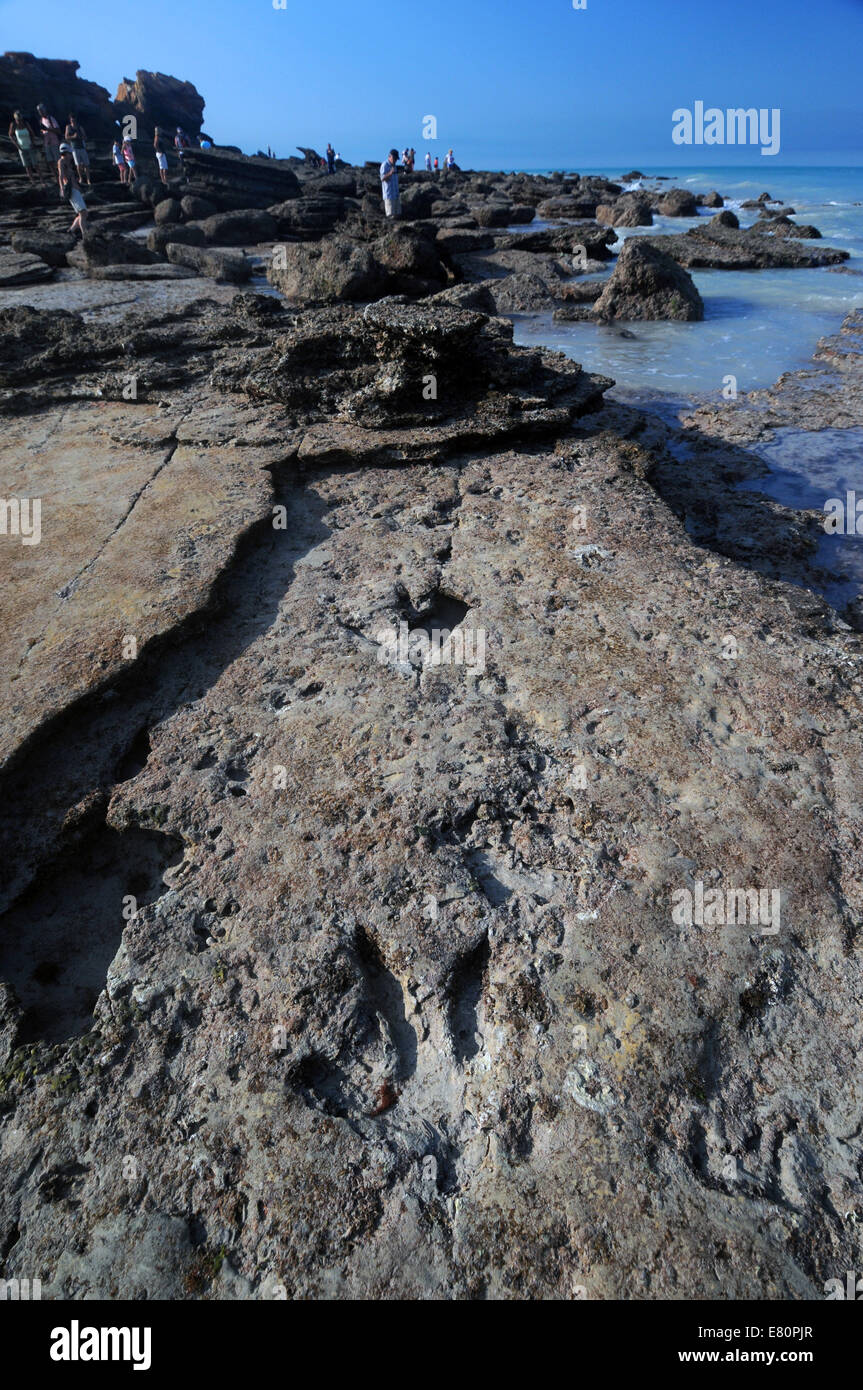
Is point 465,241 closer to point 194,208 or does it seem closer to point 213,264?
point 213,264

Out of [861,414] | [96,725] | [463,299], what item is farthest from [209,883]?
[463,299]

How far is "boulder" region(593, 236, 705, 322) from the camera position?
38.3 ft

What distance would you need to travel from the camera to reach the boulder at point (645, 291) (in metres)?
11.7

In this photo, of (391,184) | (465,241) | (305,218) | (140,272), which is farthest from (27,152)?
(140,272)

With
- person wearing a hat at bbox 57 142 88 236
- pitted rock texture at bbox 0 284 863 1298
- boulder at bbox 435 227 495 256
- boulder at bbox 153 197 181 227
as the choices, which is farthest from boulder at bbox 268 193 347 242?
pitted rock texture at bbox 0 284 863 1298

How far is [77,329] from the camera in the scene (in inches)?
263

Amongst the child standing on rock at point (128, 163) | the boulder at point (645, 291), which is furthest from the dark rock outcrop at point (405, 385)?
the child standing on rock at point (128, 163)

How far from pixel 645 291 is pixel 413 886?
12338mm

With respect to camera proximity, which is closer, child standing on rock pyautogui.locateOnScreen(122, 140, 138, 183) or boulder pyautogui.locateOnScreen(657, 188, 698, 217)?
child standing on rock pyautogui.locateOnScreen(122, 140, 138, 183)

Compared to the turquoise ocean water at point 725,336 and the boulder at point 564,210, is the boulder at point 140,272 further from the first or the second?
the boulder at point 564,210

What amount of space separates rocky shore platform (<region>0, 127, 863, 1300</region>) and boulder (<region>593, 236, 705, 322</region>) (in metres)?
8.57

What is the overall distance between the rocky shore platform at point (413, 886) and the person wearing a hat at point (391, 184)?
18.4m

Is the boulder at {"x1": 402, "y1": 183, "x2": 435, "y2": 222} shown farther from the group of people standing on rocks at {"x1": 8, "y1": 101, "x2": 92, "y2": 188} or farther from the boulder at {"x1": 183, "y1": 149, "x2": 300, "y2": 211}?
the group of people standing on rocks at {"x1": 8, "y1": 101, "x2": 92, "y2": 188}
